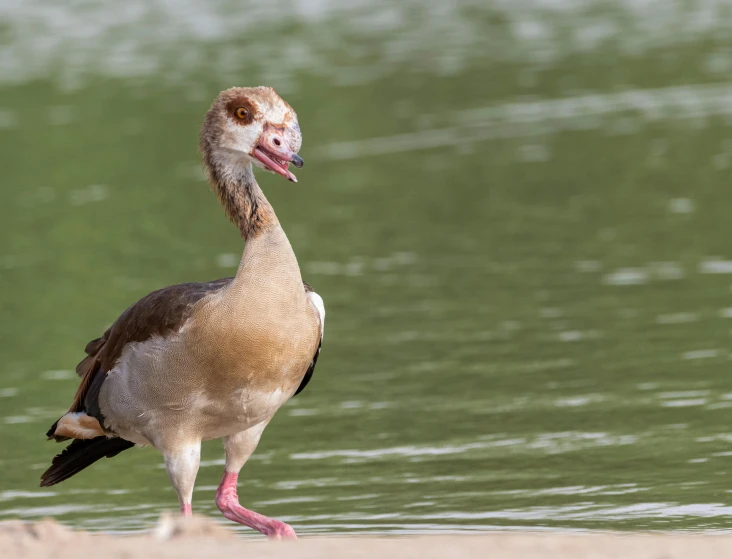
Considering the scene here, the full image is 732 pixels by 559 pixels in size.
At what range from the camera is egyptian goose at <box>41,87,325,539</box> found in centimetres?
852

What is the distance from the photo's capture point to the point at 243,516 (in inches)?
362

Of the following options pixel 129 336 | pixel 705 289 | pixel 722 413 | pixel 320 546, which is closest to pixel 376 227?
pixel 705 289

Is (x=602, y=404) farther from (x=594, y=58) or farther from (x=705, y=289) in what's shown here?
(x=594, y=58)

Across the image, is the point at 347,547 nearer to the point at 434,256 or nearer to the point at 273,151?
the point at 273,151

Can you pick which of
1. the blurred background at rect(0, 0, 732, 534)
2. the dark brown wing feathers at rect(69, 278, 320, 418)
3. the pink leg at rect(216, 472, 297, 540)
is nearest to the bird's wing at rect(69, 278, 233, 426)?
the dark brown wing feathers at rect(69, 278, 320, 418)

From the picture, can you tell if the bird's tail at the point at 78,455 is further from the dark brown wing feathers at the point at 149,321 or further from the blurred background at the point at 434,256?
the blurred background at the point at 434,256

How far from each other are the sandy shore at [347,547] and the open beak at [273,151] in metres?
2.62

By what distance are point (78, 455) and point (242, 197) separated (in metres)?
2.07

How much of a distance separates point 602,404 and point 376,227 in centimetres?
736

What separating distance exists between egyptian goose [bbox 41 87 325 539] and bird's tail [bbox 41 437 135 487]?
0.33m

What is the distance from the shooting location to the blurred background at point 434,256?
10.8 meters

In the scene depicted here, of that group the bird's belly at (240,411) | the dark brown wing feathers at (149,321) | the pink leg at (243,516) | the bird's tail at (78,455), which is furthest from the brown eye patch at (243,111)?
the bird's tail at (78,455)

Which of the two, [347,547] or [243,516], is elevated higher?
[347,547]

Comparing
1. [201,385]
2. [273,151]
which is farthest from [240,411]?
[273,151]
